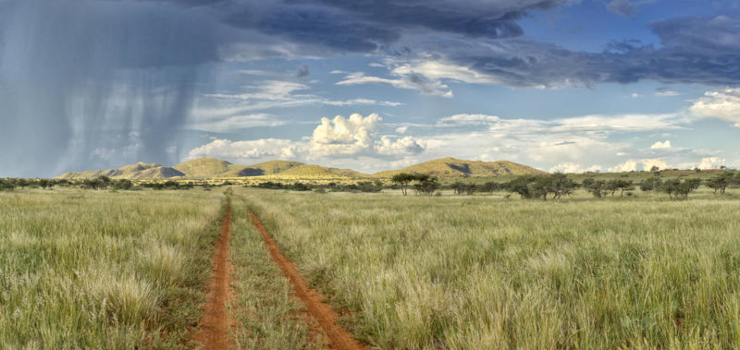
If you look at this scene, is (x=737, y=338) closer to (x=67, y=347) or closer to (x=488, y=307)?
(x=488, y=307)

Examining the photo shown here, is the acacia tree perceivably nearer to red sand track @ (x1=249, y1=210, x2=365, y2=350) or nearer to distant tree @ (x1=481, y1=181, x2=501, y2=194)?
distant tree @ (x1=481, y1=181, x2=501, y2=194)

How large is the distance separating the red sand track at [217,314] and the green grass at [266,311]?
0.15 meters

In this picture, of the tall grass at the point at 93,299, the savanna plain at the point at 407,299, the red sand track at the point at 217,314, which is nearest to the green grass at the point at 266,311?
the savanna plain at the point at 407,299

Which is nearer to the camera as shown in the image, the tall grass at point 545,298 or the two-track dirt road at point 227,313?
the tall grass at point 545,298

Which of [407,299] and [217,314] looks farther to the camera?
[217,314]

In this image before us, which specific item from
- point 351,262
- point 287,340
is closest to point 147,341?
point 287,340

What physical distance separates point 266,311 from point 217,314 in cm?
89

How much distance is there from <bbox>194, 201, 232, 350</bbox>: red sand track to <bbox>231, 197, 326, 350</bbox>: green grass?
0.15 meters

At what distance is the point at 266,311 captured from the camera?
5438mm

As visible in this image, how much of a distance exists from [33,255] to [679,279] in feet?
37.3

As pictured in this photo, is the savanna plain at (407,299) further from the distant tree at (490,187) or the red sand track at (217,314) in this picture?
the distant tree at (490,187)

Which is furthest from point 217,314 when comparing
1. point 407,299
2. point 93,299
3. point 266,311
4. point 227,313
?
point 407,299

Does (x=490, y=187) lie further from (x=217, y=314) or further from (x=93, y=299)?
(x=93, y=299)

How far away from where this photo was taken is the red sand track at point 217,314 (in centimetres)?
468
